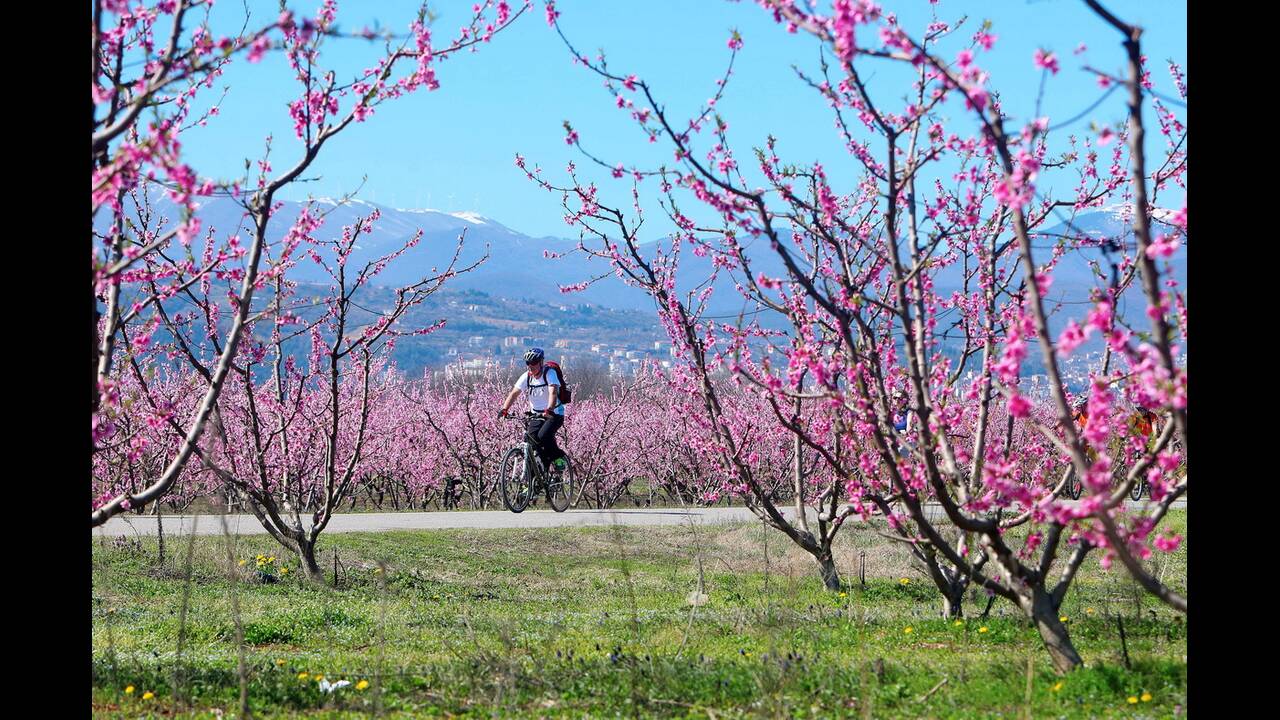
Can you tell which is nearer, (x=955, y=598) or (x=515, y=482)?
(x=955, y=598)

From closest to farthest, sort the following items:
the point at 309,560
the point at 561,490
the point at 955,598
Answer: the point at 955,598 → the point at 309,560 → the point at 561,490

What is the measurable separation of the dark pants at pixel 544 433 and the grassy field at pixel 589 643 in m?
1.51

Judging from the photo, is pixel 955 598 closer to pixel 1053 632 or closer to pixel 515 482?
pixel 1053 632

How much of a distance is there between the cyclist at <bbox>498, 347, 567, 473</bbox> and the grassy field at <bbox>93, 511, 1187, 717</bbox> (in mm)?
1693

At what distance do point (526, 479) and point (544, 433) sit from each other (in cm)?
126

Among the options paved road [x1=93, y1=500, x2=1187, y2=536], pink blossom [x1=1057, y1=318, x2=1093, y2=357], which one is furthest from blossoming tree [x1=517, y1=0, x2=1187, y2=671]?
paved road [x1=93, y1=500, x2=1187, y2=536]

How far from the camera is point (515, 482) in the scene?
1638cm

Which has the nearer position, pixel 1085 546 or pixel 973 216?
pixel 973 216

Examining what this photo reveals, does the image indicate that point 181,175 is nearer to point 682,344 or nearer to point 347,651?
point 347,651

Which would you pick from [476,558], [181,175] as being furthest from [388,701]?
[476,558]

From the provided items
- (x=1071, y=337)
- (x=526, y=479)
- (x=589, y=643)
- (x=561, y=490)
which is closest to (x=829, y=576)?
(x=589, y=643)
